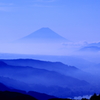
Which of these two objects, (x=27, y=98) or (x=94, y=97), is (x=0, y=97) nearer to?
(x=27, y=98)

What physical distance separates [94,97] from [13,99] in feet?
288

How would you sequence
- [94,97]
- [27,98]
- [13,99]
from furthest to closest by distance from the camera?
[27,98] < [13,99] < [94,97]

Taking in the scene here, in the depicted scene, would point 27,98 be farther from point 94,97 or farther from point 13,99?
point 94,97

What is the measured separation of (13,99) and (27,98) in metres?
13.0

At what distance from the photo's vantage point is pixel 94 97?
51.9 metres

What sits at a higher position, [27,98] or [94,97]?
[27,98]

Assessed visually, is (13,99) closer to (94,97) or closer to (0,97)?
(0,97)

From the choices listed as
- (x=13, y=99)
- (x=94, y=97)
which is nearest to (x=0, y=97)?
(x=13, y=99)

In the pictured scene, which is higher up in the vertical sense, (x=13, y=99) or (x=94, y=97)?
(x=13, y=99)

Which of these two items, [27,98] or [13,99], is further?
[27,98]

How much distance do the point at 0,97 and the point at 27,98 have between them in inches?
604

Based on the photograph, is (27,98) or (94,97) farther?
(27,98)

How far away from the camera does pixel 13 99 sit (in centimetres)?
13375

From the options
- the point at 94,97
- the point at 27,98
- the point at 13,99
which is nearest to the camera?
the point at 94,97
